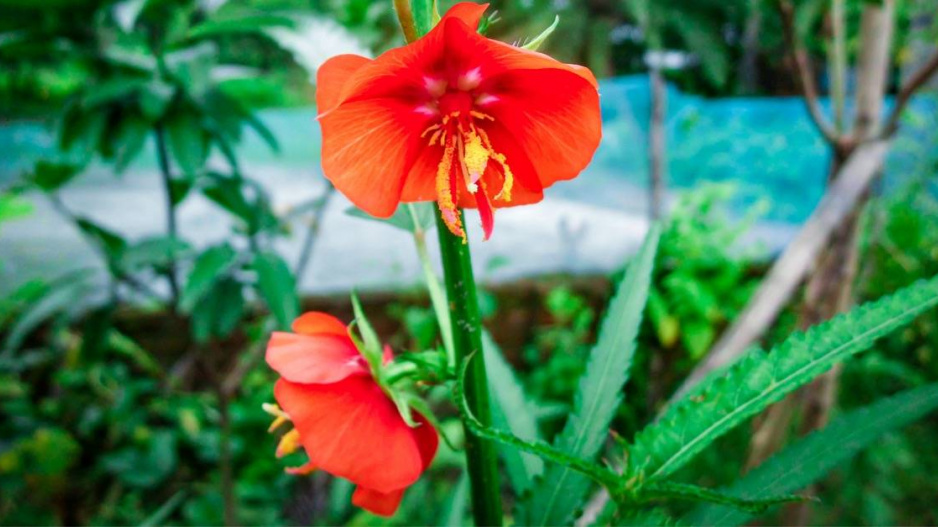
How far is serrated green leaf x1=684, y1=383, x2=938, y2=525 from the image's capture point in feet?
1.07

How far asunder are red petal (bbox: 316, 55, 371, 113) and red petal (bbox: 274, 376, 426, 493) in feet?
0.44

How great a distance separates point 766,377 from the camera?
30cm

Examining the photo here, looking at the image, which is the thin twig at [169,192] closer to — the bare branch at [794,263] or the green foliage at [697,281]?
the bare branch at [794,263]

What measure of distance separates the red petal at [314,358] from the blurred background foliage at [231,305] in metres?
0.21

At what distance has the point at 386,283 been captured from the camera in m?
2.28

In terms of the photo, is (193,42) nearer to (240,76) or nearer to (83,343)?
(240,76)

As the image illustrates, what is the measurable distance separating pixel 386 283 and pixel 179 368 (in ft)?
3.21

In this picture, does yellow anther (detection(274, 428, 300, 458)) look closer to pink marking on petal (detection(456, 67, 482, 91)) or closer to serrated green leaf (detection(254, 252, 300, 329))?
pink marking on petal (detection(456, 67, 482, 91))

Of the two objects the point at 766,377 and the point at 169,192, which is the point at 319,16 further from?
the point at 766,377

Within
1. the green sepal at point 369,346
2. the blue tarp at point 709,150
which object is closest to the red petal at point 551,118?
the green sepal at point 369,346

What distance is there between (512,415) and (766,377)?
0.21m

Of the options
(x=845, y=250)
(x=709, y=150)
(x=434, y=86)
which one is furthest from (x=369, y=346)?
(x=709, y=150)

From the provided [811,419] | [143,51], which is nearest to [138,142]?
[143,51]

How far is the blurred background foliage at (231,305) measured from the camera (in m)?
0.81
